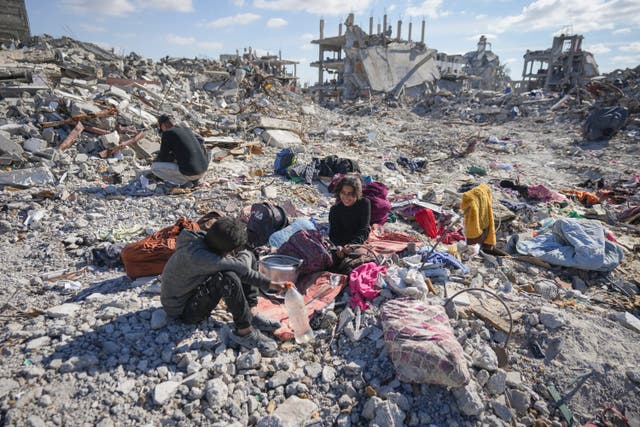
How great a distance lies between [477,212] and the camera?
3.89m

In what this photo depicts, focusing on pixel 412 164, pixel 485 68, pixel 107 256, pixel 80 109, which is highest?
pixel 485 68

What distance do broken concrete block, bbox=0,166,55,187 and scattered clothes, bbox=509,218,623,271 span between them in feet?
21.4

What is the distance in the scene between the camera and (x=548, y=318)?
105 inches

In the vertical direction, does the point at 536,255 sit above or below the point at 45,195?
below

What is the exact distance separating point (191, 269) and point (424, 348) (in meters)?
1.52

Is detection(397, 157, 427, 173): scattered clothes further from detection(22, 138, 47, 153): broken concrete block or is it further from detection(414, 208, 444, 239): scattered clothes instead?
detection(22, 138, 47, 153): broken concrete block

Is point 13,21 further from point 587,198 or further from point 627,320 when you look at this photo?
point 627,320

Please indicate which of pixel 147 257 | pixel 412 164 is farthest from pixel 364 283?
pixel 412 164

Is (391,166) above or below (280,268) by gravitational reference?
above

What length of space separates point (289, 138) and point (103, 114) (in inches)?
165

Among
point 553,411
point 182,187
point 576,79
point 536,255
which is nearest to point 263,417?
point 553,411

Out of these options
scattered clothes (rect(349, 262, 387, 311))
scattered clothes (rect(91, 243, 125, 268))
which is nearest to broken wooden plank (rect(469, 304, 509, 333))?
scattered clothes (rect(349, 262, 387, 311))

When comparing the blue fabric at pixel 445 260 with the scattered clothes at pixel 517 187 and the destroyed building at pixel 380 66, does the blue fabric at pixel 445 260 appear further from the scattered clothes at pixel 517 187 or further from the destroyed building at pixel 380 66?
the destroyed building at pixel 380 66

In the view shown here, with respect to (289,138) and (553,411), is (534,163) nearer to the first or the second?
(289,138)
